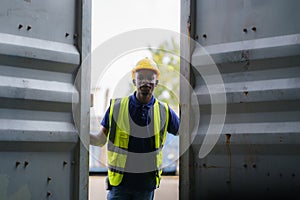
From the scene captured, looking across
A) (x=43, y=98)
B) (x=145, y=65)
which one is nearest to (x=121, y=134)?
(x=145, y=65)

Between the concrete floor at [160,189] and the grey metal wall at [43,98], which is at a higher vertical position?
the grey metal wall at [43,98]

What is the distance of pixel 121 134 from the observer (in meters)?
3.65

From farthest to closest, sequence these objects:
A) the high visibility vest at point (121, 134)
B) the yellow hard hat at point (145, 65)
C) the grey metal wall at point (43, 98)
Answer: the yellow hard hat at point (145, 65) → the high visibility vest at point (121, 134) → the grey metal wall at point (43, 98)

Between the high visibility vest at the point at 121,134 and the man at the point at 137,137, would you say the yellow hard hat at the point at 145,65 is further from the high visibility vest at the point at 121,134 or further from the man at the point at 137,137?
the high visibility vest at the point at 121,134

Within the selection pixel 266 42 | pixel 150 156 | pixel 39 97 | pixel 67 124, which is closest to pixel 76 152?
pixel 67 124

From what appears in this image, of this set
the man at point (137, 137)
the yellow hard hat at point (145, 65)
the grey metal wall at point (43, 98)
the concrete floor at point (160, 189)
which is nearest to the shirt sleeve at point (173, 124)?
the man at point (137, 137)

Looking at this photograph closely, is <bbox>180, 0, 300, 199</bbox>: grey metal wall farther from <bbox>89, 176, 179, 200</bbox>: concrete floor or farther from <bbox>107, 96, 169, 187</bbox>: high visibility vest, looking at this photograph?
<bbox>89, 176, 179, 200</bbox>: concrete floor

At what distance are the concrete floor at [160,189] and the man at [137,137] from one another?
256 centimetres

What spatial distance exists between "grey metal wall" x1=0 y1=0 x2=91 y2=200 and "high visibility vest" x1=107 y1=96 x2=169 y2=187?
19.1 inches

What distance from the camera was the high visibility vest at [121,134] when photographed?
3613mm

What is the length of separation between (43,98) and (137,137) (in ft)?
3.09

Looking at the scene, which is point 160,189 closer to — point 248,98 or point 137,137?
point 137,137

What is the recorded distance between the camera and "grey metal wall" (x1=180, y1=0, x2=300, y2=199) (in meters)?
2.89

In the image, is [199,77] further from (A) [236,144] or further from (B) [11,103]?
(B) [11,103]
